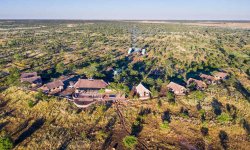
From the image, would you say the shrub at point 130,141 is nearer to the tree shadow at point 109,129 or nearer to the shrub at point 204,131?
the tree shadow at point 109,129

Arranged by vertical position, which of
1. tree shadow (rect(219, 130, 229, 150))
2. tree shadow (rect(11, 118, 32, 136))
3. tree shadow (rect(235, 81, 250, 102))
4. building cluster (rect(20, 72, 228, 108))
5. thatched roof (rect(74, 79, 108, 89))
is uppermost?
thatched roof (rect(74, 79, 108, 89))

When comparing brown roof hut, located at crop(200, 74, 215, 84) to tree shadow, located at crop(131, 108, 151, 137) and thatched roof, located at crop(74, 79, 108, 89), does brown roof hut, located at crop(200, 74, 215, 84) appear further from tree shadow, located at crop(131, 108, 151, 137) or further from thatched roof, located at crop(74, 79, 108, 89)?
thatched roof, located at crop(74, 79, 108, 89)

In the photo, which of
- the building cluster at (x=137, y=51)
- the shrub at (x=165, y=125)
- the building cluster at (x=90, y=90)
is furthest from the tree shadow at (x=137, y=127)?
the building cluster at (x=137, y=51)

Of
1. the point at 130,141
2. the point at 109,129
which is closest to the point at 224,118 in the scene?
the point at 130,141

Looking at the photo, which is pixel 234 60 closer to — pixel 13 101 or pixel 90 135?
pixel 90 135

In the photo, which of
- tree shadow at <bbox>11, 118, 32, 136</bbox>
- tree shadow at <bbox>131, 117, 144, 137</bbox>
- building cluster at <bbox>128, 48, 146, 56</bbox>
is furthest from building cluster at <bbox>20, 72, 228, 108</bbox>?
building cluster at <bbox>128, 48, 146, 56</bbox>
